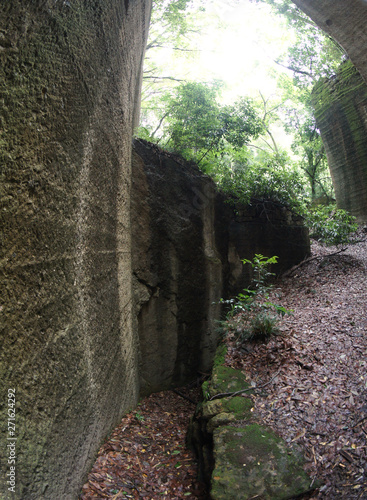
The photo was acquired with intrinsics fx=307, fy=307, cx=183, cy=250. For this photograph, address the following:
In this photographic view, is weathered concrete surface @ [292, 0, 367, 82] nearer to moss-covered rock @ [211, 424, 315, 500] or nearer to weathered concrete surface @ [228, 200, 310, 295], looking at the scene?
weathered concrete surface @ [228, 200, 310, 295]

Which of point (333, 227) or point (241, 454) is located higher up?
point (333, 227)

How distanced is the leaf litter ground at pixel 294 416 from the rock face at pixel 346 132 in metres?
5.68

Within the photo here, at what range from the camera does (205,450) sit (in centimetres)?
321

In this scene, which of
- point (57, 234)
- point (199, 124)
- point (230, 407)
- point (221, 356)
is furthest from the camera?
point (199, 124)

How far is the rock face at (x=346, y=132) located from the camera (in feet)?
31.9

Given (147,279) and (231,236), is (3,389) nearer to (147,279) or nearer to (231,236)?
(147,279)

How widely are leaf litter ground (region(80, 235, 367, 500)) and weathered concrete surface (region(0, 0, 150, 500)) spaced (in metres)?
0.48

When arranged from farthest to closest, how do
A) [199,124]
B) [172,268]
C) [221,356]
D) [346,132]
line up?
1. [346,132]
2. [199,124]
3. [172,268]
4. [221,356]

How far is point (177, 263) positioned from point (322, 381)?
3.08 m

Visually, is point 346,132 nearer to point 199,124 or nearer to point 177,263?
point 199,124

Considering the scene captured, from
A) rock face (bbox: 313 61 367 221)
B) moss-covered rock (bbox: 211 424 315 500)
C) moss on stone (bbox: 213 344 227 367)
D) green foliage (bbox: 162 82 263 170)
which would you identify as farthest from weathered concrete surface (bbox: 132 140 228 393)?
rock face (bbox: 313 61 367 221)

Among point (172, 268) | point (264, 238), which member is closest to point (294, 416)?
point (172, 268)

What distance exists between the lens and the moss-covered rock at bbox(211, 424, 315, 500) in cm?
249

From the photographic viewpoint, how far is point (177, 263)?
5.77 m
